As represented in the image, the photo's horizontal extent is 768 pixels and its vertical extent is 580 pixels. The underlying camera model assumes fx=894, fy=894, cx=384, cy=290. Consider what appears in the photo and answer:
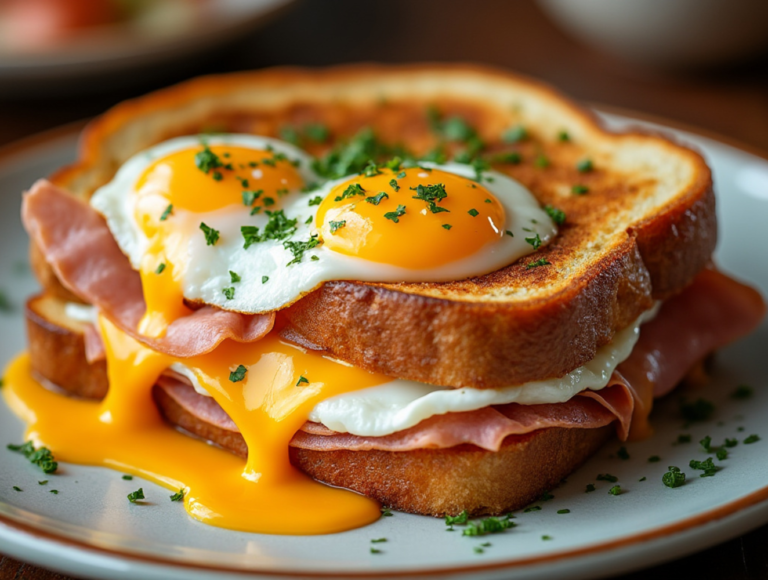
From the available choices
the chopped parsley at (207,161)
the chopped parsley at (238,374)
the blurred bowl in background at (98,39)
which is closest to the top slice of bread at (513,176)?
the chopped parsley at (238,374)

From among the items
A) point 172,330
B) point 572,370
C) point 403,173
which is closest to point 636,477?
point 572,370

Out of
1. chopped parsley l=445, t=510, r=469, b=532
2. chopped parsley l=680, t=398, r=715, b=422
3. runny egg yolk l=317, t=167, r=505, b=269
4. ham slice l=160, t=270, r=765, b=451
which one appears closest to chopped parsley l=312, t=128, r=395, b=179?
runny egg yolk l=317, t=167, r=505, b=269

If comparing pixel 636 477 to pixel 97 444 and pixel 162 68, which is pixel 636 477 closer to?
pixel 97 444

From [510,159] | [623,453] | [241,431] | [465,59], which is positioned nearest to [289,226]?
[241,431]

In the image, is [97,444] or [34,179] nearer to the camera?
[97,444]

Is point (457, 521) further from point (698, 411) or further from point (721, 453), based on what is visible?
point (698, 411)

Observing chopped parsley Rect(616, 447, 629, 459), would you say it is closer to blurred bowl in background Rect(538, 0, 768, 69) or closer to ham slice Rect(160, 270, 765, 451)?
ham slice Rect(160, 270, 765, 451)
